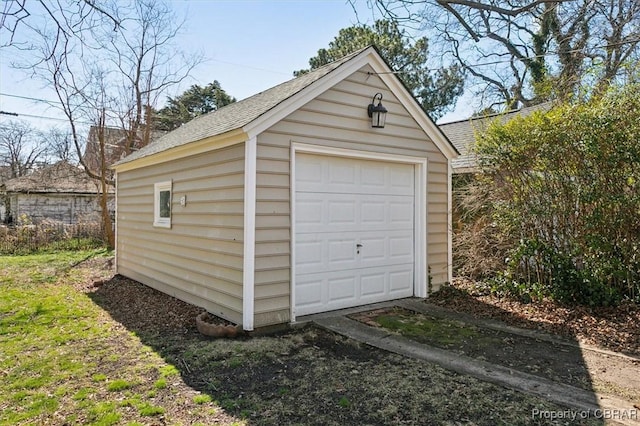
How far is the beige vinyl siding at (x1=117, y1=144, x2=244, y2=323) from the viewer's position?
5363mm

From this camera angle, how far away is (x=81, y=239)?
15164 mm

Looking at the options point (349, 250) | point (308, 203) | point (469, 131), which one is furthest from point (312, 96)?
point (469, 131)

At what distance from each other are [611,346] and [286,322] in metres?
3.79

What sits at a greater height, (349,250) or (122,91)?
(122,91)

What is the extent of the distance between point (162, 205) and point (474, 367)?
5837 mm

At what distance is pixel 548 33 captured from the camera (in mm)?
13562

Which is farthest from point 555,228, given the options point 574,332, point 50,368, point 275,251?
point 50,368

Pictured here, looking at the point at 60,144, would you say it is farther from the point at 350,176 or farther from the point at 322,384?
the point at 322,384

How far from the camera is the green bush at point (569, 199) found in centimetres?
560

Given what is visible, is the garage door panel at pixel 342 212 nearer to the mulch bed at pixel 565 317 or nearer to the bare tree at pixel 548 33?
the mulch bed at pixel 565 317

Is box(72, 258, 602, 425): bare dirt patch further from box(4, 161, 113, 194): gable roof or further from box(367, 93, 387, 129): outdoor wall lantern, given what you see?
box(4, 161, 113, 194): gable roof

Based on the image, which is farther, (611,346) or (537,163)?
(537,163)

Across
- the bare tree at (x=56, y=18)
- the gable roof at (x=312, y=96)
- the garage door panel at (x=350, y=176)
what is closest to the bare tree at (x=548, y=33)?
the gable roof at (x=312, y=96)

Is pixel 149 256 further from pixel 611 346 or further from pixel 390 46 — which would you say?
pixel 390 46
